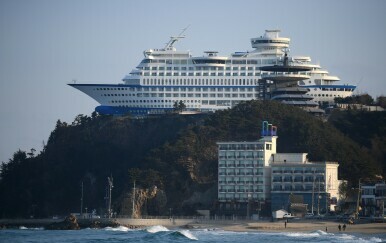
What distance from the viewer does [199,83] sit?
550 feet

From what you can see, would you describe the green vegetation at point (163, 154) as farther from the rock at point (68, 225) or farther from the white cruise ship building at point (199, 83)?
the rock at point (68, 225)

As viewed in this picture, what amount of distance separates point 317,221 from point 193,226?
42.1 feet

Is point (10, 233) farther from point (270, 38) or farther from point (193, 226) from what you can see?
point (270, 38)

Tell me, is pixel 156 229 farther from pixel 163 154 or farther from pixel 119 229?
pixel 163 154

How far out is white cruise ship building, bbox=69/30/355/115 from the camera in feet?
545

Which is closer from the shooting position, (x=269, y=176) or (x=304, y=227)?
(x=304, y=227)

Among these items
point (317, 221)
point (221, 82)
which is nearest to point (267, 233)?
point (317, 221)

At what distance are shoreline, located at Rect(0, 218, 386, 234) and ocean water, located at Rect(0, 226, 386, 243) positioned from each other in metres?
2.72

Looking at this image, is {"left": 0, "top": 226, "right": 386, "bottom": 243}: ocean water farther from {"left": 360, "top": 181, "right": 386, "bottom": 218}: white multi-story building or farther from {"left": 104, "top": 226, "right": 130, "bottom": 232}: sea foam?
{"left": 360, "top": 181, "right": 386, "bottom": 218}: white multi-story building

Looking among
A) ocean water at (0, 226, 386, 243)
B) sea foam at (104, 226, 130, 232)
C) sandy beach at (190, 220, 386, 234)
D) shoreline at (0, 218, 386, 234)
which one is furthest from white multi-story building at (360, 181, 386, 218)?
sea foam at (104, 226, 130, 232)

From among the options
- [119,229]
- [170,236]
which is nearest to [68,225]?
[119,229]

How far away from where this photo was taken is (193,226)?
431 ft

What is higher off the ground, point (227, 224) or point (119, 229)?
point (227, 224)

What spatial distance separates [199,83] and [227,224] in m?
39.0
